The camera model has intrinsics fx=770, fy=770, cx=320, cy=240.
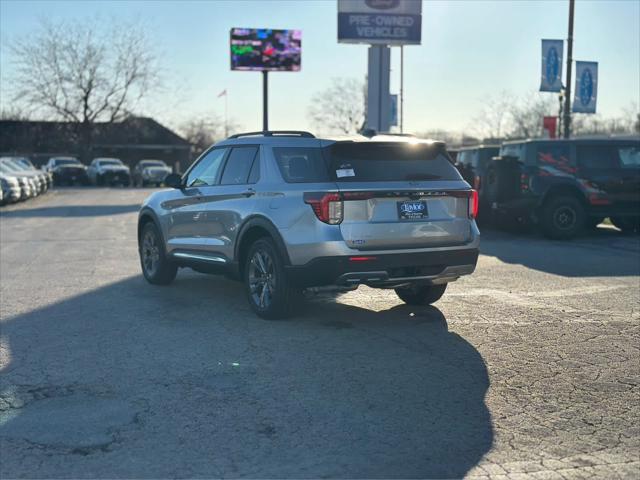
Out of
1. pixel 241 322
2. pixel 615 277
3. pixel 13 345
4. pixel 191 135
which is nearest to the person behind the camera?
pixel 13 345

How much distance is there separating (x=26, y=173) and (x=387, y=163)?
26.6m

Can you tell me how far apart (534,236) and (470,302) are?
8.31m

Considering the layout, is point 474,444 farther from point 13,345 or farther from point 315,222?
point 13,345

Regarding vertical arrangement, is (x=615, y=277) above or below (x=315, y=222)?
below

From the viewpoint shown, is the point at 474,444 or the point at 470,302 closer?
the point at 474,444

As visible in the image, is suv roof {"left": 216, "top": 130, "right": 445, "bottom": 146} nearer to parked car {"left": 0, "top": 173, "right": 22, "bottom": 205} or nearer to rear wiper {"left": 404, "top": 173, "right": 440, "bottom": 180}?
rear wiper {"left": 404, "top": 173, "right": 440, "bottom": 180}

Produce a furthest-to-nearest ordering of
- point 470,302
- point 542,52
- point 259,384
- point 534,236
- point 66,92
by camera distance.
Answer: point 66,92 < point 542,52 < point 534,236 < point 470,302 < point 259,384

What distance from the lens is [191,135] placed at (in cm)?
8325

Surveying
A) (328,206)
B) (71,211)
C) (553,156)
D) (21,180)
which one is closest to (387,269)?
(328,206)

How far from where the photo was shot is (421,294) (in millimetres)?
8273

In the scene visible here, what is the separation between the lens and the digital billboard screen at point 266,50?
38.0 meters

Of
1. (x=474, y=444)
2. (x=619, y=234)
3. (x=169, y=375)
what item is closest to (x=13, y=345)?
(x=169, y=375)

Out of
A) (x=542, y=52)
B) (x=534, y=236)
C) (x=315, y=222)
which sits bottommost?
(x=534, y=236)

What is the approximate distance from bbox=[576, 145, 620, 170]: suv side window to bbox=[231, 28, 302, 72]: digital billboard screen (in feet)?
83.0
